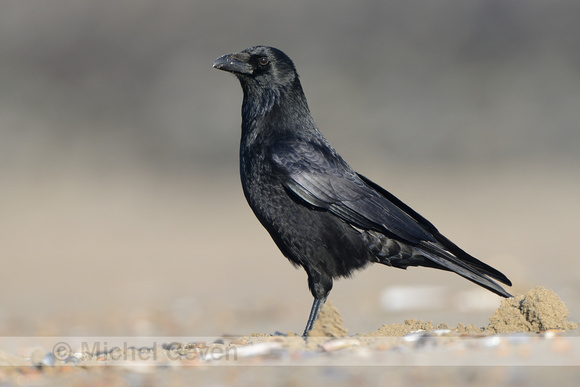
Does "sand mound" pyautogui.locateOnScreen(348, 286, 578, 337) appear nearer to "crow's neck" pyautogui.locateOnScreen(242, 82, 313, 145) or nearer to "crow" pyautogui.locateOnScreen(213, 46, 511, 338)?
"crow" pyautogui.locateOnScreen(213, 46, 511, 338)

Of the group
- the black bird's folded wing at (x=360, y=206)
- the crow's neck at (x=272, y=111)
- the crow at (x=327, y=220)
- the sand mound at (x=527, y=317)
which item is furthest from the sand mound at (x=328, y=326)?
the crow's neck at (x=272, y=111)

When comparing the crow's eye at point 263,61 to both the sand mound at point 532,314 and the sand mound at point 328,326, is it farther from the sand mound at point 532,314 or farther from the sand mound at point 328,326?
the sand mound at point 532,314

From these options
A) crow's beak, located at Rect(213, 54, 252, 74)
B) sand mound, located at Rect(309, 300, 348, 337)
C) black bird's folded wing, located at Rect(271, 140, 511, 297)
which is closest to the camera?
sand mound, located at Rect(309, 300, 348, 337)

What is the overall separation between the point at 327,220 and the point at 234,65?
51.6 inches

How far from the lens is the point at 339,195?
5.57 metres

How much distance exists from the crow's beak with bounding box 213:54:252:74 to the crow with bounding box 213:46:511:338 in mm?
525

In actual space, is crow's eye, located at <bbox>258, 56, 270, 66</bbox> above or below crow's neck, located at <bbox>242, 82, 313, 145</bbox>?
above

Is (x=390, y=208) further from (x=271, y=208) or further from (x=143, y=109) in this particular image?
(x=143, y=109)

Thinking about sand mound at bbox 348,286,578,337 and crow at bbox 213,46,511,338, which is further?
crow at bbox 213,46,511,338

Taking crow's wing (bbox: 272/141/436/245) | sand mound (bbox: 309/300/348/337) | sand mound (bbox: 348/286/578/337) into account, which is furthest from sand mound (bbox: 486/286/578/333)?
sand mound (bbox: 309/300/348/337)

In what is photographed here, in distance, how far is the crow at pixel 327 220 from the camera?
5.44 meters

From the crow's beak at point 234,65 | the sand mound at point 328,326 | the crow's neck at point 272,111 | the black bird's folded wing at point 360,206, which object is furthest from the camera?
the crow's beak at point 234,65

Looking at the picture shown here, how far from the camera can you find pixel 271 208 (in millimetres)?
5438

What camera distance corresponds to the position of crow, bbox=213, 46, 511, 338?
5438 mm
